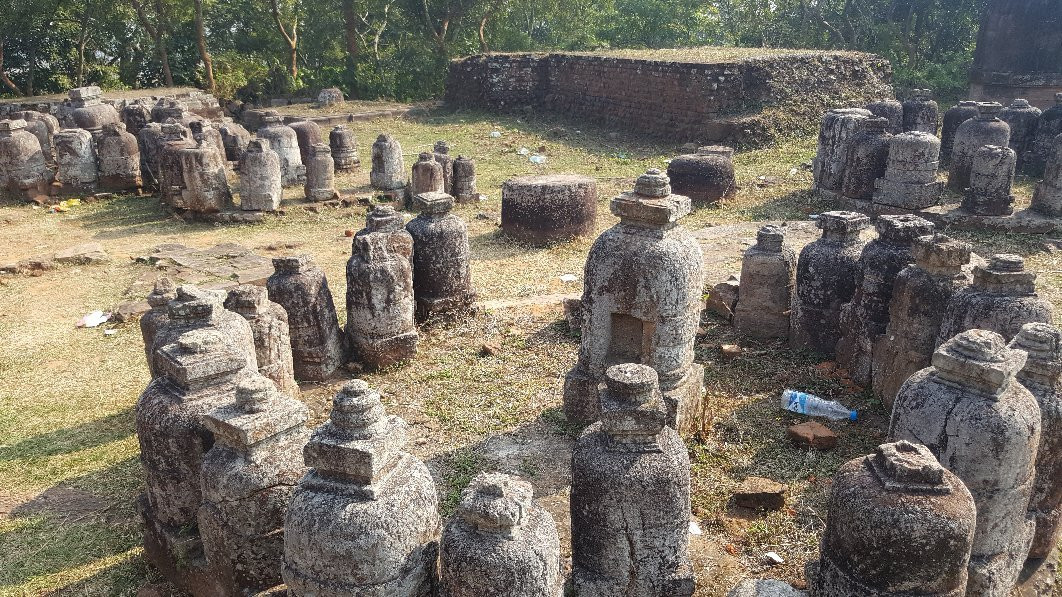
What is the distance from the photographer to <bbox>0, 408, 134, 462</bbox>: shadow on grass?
20.6ft

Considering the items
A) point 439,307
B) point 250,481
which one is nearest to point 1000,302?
point 250,481

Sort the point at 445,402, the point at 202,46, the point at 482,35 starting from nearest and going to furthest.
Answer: the point at 445,402 → the point at 202,46 → the point at 482,35

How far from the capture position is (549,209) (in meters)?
11.1

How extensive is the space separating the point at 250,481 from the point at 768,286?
17.7 ft

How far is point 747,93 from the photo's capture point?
57.6ft

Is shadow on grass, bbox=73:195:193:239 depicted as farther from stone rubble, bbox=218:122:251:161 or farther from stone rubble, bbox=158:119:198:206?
stone rubble, bbox=218:122:251:161

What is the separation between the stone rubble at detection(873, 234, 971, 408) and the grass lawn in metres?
0.56

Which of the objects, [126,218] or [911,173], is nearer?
[911,173]

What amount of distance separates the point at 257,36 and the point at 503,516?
1140 inches

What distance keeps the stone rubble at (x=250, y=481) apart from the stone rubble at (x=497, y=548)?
111 centimetres

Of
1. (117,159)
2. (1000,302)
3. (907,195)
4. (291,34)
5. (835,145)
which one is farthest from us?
(291,34)

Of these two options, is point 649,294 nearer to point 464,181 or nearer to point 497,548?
point 497,548

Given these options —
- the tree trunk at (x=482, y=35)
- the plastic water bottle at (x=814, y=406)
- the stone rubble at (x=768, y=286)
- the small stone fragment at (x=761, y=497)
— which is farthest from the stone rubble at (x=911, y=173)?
the tree trunk at (x=482, y=35)

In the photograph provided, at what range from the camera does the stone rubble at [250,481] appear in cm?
394
